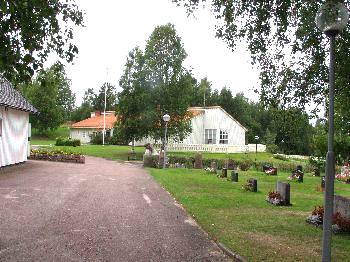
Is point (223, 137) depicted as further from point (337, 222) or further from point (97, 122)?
point (337, 222)

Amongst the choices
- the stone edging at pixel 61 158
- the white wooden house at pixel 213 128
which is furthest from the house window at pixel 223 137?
the stone edging at pixel 61 158

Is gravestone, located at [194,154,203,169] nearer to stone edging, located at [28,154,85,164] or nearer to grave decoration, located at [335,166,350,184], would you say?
stone edging, located at [28,154,85,164]

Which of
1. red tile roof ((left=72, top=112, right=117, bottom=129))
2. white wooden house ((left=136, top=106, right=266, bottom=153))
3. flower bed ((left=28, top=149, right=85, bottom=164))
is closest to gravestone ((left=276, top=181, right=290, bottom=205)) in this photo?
flower bed ((left=28, top=149, right=85, bottom=164))

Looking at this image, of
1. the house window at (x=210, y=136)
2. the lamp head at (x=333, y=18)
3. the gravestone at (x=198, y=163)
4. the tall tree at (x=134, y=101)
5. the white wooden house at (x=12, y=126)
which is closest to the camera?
the lamp head at (x=333, y=18)

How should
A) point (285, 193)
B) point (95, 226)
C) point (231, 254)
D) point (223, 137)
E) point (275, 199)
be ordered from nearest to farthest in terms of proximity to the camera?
1. point (231, 254)
2. point (95, 226)
3. point (285, 193)
4. point (275, 199)
5. point (223, 137)

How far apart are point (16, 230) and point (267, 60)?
652 centimetres

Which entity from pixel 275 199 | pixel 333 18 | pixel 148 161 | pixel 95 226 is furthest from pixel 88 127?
pixel 333 18

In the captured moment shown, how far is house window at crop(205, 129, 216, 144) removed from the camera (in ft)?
185

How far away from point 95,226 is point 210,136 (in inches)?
1843

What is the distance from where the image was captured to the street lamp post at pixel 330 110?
6281 mm

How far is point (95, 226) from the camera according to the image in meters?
10.1

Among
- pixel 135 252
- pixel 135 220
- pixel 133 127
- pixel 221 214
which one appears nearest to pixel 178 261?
pixel 135 252

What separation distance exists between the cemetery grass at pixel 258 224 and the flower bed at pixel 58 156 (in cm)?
1596

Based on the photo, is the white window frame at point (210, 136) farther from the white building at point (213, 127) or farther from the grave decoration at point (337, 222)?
the grave decoration at point (337, 222)
